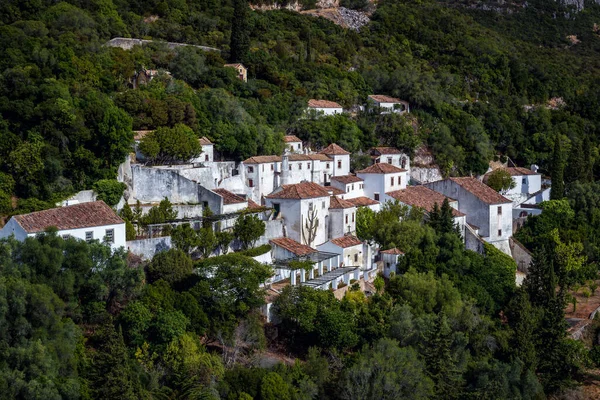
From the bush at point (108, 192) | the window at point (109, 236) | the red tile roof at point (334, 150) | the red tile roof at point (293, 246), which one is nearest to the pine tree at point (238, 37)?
the red tile roof at point (334, 150)

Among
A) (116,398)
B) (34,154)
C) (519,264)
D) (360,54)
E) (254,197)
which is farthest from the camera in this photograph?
(360,54)

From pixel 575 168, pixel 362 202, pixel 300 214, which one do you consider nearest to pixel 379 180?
pixel 362 202

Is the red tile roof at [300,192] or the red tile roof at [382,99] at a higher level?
the red tile roof at [382,99]

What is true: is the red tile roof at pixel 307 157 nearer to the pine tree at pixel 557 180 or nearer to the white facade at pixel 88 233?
the white facade at pixel 88 233

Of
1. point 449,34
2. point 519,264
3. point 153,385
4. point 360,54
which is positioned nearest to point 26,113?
point 153,385

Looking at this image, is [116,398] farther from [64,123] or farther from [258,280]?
[64,123]

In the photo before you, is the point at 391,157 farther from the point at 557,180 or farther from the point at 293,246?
the point at 293,246
